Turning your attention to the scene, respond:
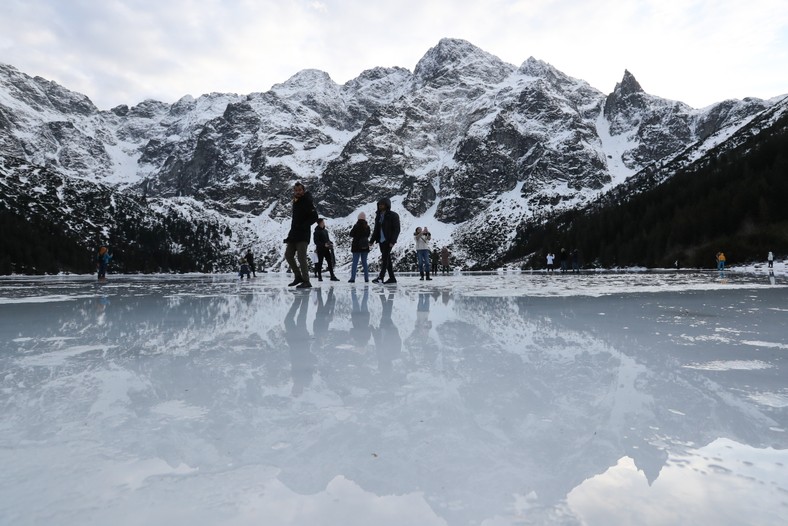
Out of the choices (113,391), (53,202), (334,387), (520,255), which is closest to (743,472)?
(334,387)

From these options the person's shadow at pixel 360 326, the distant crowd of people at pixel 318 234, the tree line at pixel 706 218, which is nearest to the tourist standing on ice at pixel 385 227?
the distant crowd of people at pixel 318 234

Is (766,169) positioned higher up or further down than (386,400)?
higher up

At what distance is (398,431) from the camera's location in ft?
6.82

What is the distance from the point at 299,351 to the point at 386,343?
0.81 metres

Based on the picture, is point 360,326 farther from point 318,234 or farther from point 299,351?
point 318,234

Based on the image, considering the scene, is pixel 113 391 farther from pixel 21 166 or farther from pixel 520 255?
pixel 21 166

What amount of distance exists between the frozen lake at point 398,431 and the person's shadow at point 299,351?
38mm

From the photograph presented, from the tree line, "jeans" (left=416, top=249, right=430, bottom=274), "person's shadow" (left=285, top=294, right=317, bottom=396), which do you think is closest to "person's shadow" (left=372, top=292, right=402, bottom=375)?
"person's shadow" (left=285, top=294, right=317, bottom=396)

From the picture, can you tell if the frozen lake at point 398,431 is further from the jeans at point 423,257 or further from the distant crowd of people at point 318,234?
the jeans at point 423,257

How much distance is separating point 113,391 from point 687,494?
288 cm

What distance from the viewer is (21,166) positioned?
17388cm

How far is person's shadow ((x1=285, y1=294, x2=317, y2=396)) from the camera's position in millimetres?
2898

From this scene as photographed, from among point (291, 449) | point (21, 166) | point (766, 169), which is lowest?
point (291, 449)

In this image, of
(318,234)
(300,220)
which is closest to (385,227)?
(300,220)
